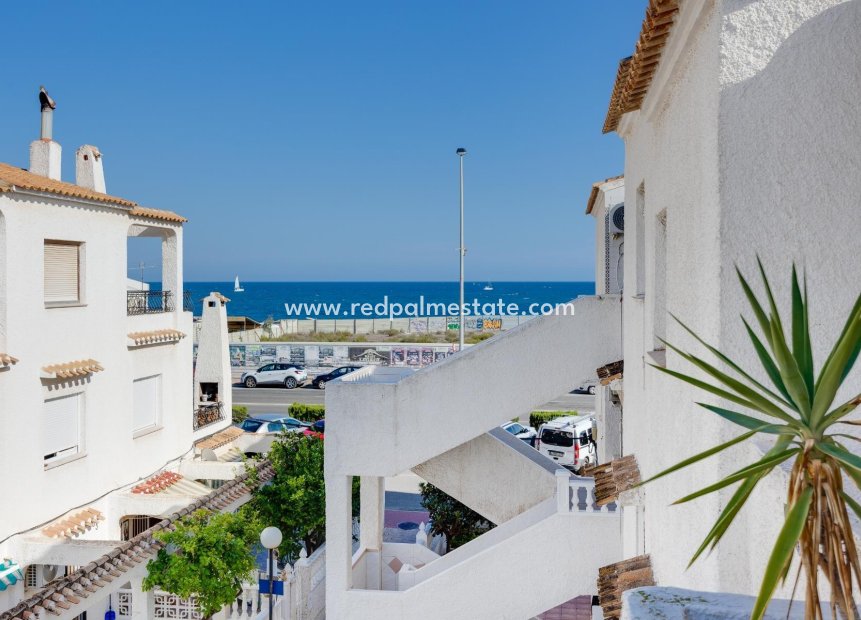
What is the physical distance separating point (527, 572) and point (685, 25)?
27.3 ft

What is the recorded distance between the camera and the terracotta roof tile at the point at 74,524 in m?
13.3

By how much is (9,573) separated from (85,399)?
3.52 meters

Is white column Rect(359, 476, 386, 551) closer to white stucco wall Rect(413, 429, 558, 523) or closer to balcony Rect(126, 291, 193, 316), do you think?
white stucco wall Rect(413, 429, 558, 523)

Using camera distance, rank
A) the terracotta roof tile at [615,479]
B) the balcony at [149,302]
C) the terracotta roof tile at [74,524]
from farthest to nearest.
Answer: the balcony at [149,302] < the terracotta roof tile at [74,524] < the terracotta roof tile at [615,479]

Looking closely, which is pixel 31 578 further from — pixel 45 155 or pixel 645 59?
pixel 645 59

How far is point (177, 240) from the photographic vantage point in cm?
1864

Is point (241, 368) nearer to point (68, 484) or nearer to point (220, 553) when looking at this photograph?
point (68, 484)

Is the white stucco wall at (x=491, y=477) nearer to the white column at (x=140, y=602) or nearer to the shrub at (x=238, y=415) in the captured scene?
the white column at (x=140, y=602)

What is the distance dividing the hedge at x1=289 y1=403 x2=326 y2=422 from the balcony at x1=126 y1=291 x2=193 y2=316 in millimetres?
13769

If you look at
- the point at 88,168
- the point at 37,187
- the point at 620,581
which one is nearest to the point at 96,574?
the point at 37,187

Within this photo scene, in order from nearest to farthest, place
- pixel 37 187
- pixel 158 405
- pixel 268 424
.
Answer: pixel 37 187 → pixel 158 405 → pixel 268 424

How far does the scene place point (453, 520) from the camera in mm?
16656

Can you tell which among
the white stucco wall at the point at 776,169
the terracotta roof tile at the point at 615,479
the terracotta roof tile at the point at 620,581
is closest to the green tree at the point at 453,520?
the terracotta roof tile at the point at 615,479

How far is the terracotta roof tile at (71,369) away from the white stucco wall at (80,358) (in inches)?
5.3
